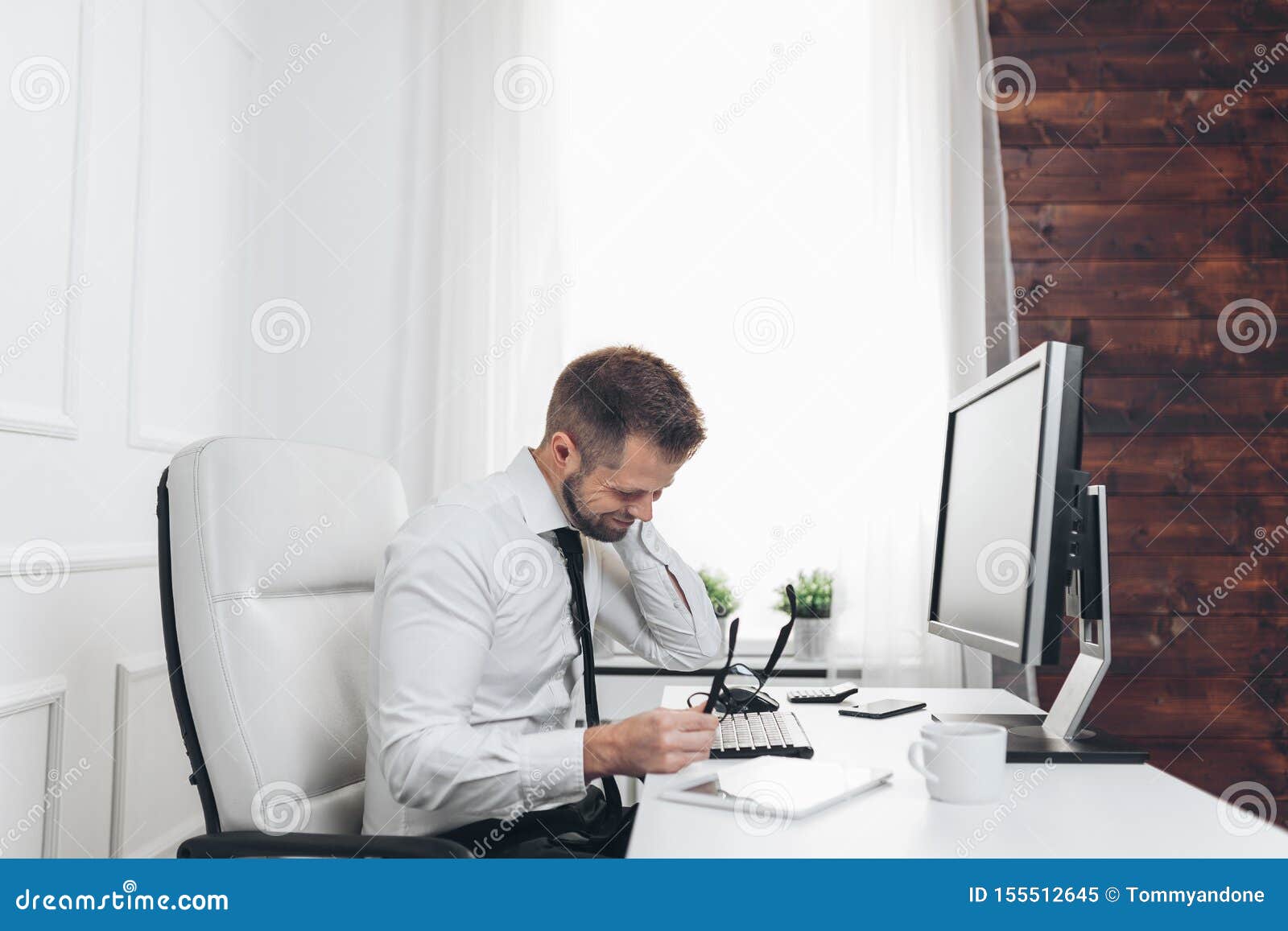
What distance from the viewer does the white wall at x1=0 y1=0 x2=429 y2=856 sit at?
58.2 inches

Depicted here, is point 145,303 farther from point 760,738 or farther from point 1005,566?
point 1005,566

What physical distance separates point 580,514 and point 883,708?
0.56 metres

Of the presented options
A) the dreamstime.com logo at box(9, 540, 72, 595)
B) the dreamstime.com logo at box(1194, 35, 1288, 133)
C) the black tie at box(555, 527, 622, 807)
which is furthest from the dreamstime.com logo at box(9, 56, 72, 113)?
the dreamstime.com logo at box(1194, 35, 1288, 133)

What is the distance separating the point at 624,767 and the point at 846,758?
28 centimetres

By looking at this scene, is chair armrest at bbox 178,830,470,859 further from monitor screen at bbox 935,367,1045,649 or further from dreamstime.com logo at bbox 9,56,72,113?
dreamstime.com logo at bbox 9,56,72,113

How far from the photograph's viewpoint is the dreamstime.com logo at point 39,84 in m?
1.46

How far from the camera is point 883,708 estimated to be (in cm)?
146

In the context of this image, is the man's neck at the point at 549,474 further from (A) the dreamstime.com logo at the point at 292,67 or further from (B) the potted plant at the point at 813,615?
(A) the dreamstime.com logo at the point at 292,67

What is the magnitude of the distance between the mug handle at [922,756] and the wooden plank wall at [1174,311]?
1.60 meters

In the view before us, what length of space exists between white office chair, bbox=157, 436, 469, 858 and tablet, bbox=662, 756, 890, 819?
0.80 feet

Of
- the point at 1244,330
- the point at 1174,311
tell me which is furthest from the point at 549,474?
the point at 1244,330
